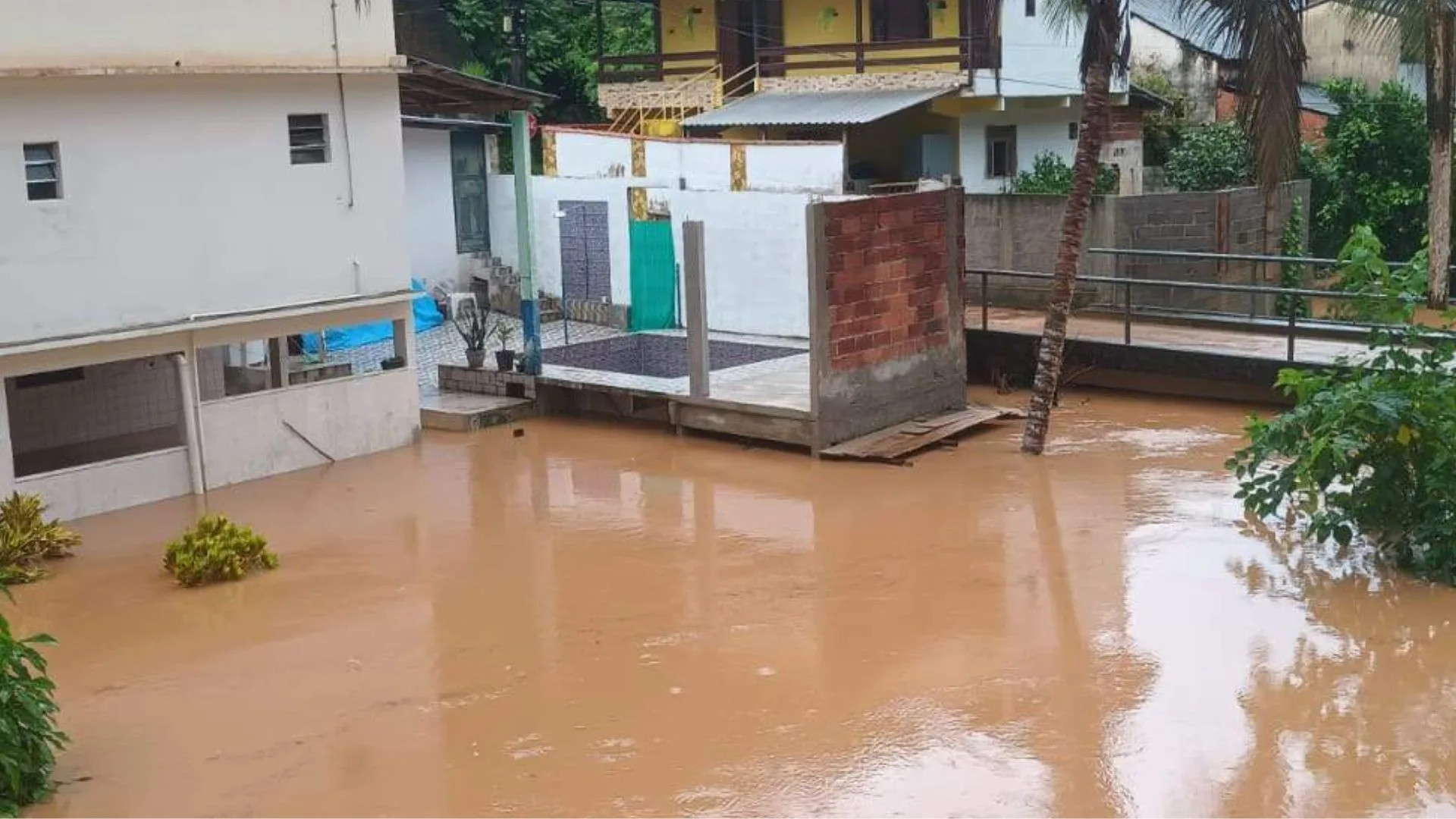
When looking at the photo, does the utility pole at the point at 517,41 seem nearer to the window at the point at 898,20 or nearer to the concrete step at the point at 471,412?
the window at the point at 898,20

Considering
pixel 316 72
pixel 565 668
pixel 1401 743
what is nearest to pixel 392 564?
pixel 565 668

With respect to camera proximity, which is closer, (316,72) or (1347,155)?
(316,72)

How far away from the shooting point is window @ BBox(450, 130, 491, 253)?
1044 inches

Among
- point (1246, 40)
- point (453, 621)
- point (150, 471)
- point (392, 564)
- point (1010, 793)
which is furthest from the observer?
point (150, 471)

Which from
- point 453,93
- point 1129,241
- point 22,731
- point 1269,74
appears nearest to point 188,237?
point 453,93

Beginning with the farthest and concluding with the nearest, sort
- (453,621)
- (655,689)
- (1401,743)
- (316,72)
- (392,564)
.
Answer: (316,72)
(392,564)
(453,621)
(655,689)
(1401,743)

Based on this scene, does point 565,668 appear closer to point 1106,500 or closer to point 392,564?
point 392,564

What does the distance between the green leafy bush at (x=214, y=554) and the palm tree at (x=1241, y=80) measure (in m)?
7.83

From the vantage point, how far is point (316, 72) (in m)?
16.8

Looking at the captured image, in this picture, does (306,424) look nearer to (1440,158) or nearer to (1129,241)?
(1129,241)

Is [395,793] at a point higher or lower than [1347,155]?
lower

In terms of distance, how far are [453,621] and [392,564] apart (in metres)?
1.85

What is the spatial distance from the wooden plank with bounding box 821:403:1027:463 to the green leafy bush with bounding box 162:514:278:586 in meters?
6.00

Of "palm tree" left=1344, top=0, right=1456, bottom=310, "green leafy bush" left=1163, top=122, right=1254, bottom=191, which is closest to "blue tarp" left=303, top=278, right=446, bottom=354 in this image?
"green leafy bush" left=1163, top=122, right=1254, bottom=191
